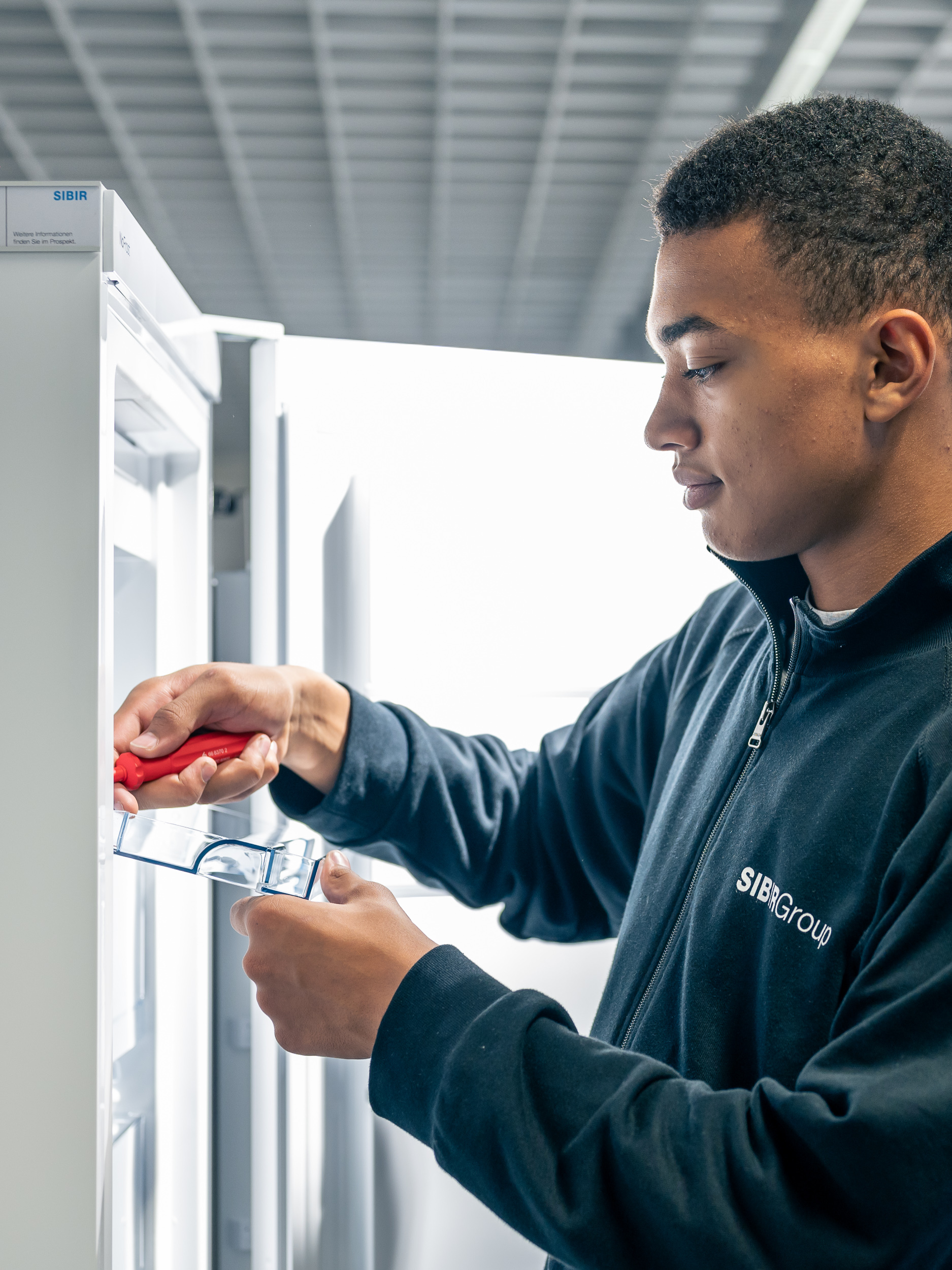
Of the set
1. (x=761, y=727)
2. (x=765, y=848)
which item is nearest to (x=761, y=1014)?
(x=765, y=848)

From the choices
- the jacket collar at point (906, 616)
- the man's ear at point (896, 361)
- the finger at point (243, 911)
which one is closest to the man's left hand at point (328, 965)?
the finger at point (243, 911)

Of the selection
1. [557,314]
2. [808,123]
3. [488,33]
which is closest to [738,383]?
[808,123]

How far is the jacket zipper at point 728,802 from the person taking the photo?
763 millimetres

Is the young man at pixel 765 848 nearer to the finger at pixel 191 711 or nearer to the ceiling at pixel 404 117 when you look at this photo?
the finger at pixel 191 711

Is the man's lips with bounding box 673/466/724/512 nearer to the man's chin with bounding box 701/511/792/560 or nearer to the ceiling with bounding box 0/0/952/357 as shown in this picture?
the man's chin with bounding box 701/511/792/560

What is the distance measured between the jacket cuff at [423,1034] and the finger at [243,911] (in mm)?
130

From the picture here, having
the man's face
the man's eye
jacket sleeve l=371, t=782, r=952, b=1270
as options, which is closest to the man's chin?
the man's face

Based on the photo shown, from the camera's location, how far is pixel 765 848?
702 mm

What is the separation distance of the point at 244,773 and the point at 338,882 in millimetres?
137

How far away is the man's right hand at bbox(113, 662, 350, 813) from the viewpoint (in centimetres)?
77

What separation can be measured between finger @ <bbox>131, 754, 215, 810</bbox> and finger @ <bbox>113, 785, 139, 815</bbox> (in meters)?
0.03

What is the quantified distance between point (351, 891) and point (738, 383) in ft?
1.50

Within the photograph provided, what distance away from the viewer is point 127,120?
248cm

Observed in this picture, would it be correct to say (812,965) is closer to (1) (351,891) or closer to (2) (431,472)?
(1) (351,891)
